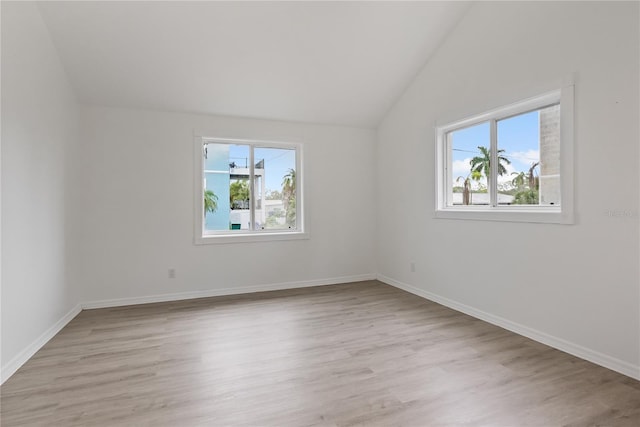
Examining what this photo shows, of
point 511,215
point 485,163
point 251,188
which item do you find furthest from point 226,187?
point 511,215

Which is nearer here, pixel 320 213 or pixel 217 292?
pixel 217 292

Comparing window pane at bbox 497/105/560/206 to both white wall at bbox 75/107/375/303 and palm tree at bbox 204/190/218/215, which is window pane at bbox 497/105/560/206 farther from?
palm tree at bbox 204/190/218/215

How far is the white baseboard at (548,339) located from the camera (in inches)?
89.9

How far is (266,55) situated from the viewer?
3.60m

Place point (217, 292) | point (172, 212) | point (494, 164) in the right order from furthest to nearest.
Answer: point (217, 292) < point (172, 212) < point (494, 164)

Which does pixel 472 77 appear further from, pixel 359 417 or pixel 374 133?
pixel 359 417

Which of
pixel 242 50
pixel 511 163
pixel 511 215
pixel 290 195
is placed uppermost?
pixel 242 50

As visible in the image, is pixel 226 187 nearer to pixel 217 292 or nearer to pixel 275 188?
pixel 275 188

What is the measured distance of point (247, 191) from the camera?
15.4 feet

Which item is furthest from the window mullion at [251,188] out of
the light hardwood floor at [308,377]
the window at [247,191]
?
the light hardwood floor at [308,377]

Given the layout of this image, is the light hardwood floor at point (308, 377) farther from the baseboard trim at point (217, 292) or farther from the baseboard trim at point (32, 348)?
the baseboard trim at point (217, 292)

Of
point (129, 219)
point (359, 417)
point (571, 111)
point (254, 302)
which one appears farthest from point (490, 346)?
point (129, 219)

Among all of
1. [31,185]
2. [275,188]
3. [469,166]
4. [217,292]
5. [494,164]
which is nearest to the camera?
[31,185]

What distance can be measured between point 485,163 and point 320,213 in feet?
7.49
